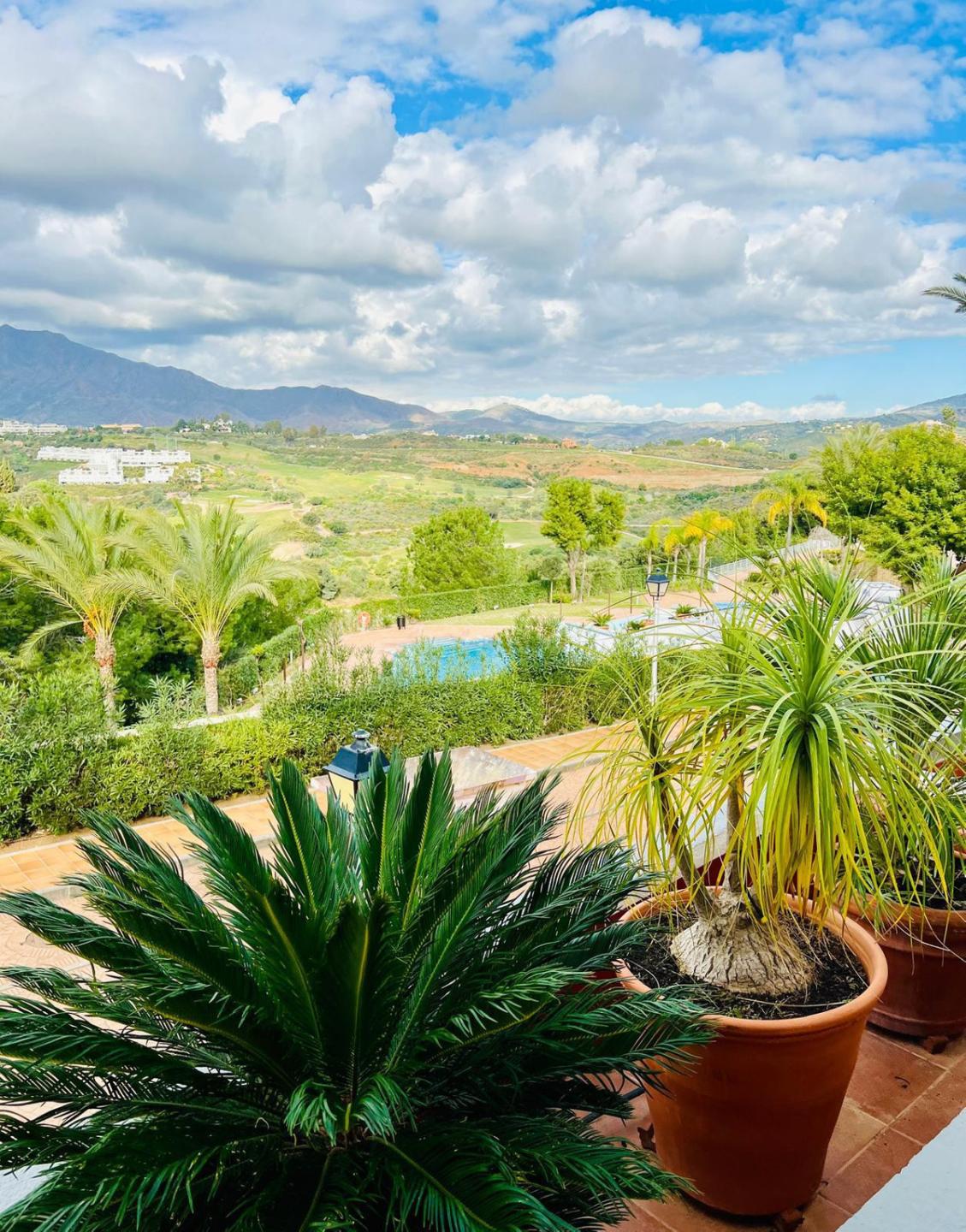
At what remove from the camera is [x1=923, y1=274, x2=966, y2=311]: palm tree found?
1577cm

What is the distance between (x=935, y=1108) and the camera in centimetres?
202

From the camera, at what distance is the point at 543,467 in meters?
63.0

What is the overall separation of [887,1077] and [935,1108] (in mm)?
129

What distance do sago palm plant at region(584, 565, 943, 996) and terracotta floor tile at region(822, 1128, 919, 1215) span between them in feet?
1.44

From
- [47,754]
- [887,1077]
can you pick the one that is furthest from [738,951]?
[47,754]

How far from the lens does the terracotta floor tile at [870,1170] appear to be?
1773 millimetres

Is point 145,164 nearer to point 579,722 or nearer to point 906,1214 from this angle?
point 579,722

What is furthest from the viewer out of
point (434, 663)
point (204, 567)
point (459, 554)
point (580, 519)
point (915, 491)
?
point (459, 554)

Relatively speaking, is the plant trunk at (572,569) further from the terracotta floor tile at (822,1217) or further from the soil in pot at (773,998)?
the terracotta floor tile at (822,1217)

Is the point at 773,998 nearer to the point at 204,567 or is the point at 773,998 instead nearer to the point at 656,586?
the point at 656,586

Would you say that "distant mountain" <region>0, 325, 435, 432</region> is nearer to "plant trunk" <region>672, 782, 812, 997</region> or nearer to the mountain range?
the mountain range

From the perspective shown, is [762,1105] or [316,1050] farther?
[762,1105]

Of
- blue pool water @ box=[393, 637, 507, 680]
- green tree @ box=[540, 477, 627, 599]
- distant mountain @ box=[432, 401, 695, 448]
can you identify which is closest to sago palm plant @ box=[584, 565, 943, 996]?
blue pool water @ box=[393, 637, 507, 680]

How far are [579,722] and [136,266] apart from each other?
14288 centimetres
